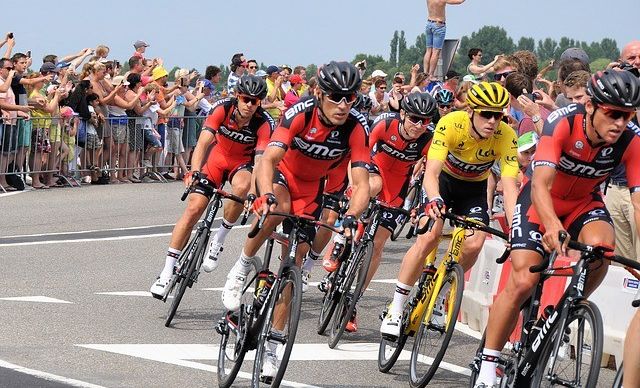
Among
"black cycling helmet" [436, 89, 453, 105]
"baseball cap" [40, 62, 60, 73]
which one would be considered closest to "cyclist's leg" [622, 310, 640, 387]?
"black cycling helmet" [436, 89, 453, 105]

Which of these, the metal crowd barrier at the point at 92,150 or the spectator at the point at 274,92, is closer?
the metal crowd barrier at the point at 92,150

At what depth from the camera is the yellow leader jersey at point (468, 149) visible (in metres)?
10.4

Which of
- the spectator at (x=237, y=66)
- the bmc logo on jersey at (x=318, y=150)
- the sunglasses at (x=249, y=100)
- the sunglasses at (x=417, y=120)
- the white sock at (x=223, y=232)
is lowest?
the spectator at (x=237, y=66)

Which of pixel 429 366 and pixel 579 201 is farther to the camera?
pixel 429 366

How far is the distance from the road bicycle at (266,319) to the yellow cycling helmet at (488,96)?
64.6 inches

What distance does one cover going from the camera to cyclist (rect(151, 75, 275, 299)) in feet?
39.7

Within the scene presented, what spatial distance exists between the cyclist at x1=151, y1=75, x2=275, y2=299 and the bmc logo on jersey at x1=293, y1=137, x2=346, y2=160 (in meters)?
1.12

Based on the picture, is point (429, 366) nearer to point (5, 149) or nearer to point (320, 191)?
point (320, 191)

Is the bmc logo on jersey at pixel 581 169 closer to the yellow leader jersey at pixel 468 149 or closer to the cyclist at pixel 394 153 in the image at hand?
the yellow leader jersey at pixel 468 149

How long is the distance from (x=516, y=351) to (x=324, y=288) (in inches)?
169

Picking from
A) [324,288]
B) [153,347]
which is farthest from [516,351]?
[324,288]

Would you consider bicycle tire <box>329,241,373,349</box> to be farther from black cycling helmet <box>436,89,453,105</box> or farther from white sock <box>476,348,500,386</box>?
black cycling helmet <box>436,89,453,105</box>

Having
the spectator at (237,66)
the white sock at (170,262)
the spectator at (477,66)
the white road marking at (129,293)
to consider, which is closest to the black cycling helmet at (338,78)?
the white sock at (170,262)

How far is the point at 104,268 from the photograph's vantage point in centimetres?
1544
